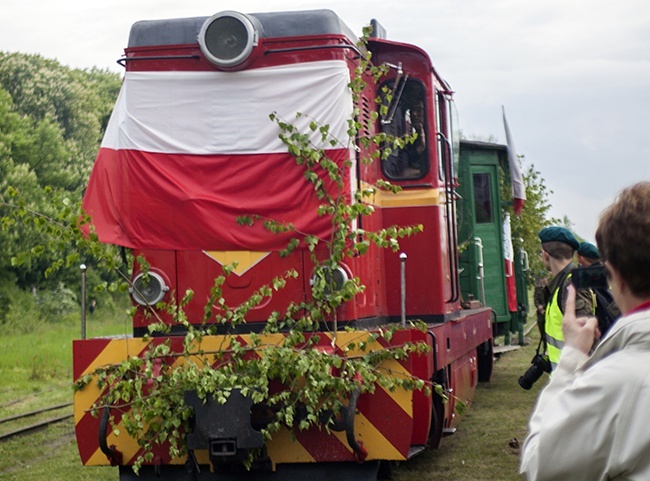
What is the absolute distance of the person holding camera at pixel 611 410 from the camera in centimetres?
203

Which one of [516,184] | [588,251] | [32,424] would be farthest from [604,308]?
[516,184]

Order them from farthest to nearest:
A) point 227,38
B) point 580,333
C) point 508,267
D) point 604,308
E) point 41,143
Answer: point 41,143
point 508,267
point 227,38
point 604,308
point 580,333

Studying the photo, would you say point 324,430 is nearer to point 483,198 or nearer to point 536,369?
point 536,369

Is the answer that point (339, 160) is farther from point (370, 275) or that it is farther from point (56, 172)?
point (56, 172)

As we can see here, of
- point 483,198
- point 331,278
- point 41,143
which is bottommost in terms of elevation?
point 331,278

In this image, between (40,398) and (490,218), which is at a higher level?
(490,218)

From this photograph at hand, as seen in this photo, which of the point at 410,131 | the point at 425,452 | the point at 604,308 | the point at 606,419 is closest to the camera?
the point at 606,419

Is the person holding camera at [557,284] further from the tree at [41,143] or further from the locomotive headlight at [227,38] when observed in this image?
the tree at [41,143]

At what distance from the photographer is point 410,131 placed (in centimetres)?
796

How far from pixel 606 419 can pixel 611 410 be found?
0.02 meters

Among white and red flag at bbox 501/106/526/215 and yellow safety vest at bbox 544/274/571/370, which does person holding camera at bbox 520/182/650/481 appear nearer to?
yellow safety vest at bbox 544/274/571/370

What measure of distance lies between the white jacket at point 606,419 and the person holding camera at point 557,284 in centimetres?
316

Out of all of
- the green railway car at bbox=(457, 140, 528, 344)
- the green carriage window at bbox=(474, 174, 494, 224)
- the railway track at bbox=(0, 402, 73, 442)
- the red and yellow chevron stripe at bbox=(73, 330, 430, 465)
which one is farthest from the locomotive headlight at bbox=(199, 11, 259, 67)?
the green carriage window at bbox=(474, 174, 494, 224)

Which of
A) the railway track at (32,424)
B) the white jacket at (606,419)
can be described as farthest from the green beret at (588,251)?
the railway track at (32,424)
